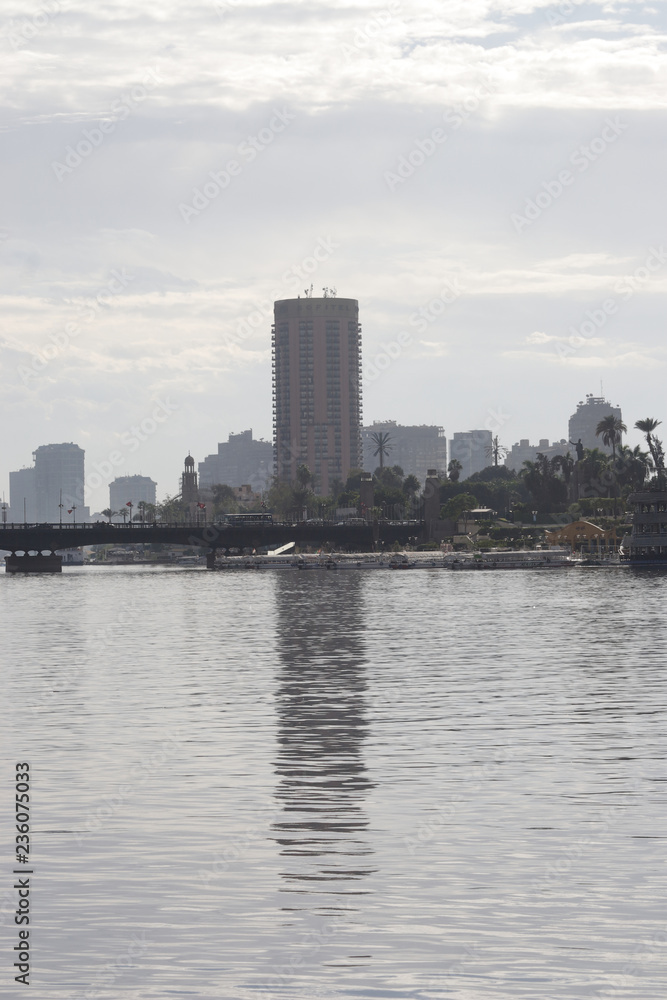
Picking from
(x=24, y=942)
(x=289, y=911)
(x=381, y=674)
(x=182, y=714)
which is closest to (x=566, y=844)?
(x=289, y=911)

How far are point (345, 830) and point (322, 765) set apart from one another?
8558 mm

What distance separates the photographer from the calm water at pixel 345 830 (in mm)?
18203

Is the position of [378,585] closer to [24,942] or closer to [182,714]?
[182,714]

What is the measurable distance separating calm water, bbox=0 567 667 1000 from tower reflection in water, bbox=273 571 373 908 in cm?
11

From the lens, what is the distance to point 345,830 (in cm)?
2672

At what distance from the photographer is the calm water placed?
18203 millimetres
